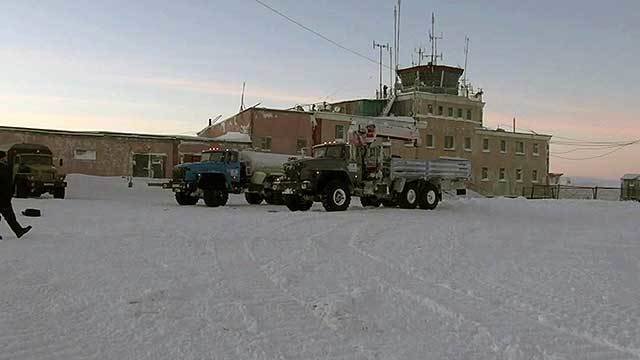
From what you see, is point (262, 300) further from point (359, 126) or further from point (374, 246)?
point (359, 126)

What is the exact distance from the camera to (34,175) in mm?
27078

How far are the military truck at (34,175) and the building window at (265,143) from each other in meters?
18.2

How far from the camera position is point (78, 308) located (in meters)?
6.22

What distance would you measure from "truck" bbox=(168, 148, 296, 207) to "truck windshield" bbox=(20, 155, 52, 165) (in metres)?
7.27

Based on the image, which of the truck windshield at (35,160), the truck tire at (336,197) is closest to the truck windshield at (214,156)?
the truck tire at (336,197)

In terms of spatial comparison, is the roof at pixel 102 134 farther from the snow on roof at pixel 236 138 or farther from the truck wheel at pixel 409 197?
the truck wheel at pixel 409 197

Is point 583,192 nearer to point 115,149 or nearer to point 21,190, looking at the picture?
point 115,149

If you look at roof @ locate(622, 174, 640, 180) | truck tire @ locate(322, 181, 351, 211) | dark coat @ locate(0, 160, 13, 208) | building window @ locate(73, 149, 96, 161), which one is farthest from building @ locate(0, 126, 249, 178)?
roof @ locate(622, 174, 640, 180)

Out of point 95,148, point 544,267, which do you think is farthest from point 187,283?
point 95,148

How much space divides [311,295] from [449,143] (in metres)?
51.5

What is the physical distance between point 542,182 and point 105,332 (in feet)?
203

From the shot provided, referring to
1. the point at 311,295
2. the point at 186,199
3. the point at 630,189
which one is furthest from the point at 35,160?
the point at 630,189

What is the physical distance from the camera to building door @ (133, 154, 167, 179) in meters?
41.1

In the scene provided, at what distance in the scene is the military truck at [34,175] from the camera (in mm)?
26719
